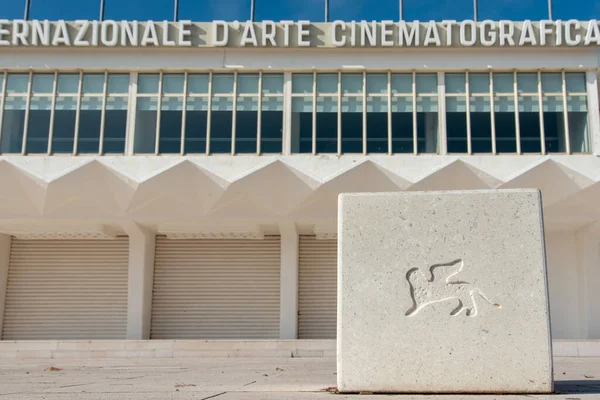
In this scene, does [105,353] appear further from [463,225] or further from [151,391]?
[463,225]

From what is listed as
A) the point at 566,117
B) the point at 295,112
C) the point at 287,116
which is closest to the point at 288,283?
the point at 287,116

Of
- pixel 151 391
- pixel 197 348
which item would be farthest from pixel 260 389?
pixel 197 348

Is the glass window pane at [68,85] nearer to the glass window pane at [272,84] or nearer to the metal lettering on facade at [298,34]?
the metal lettering on facade at [298,34]

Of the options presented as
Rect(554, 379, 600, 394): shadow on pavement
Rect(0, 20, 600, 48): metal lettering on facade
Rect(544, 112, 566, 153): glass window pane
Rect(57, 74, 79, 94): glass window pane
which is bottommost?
Rect(554, 379, 600, 394): shadow on pavement

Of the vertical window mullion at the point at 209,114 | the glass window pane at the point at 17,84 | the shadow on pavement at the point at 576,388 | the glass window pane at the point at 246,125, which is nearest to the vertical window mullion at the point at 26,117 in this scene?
the glass window pane at the point at 17,84

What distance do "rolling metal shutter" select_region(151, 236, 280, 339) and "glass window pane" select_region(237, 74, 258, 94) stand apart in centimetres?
471

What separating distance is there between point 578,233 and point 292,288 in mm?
8777

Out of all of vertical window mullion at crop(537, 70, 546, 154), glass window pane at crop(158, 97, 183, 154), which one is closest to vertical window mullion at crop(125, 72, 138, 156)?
glass window pane at crop(158, 97, 183, 154)

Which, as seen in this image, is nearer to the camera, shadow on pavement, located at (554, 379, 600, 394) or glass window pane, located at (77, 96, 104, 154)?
shadow on pavement, located at (554, 379, 600, 394)

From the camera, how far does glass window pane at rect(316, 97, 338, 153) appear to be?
21688 mm

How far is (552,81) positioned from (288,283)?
9795mm

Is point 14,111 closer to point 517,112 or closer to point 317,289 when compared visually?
point 317,289

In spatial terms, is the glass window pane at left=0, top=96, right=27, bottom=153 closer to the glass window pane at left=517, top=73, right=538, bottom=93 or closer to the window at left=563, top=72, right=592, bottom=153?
the glass window pane at left=517, top=73, right=538, bottom=93

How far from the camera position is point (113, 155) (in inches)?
851
